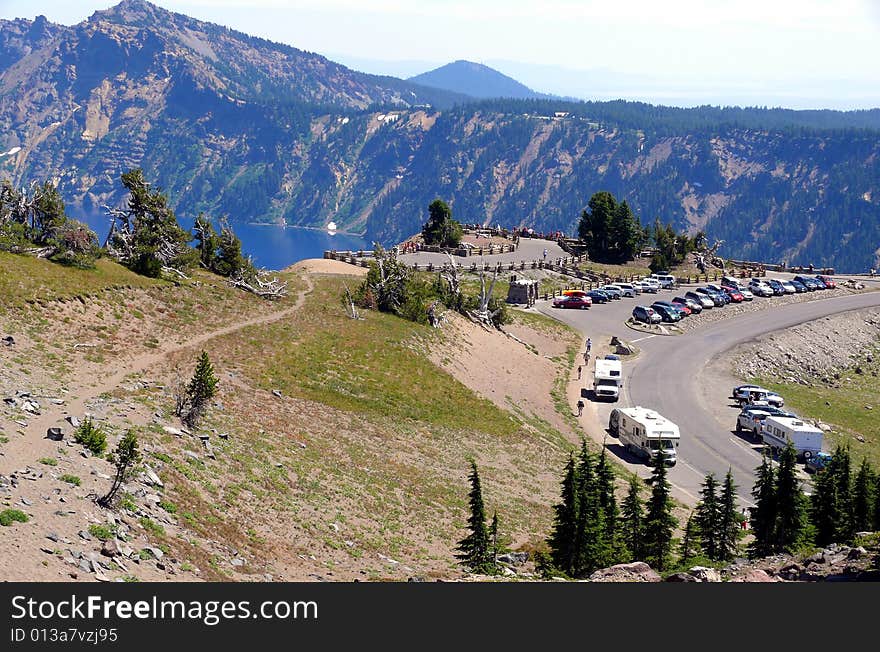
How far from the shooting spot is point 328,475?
37844mm

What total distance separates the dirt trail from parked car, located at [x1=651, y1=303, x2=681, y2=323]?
45.4 m

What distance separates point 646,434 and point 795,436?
10240mm

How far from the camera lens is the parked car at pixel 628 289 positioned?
348 ft

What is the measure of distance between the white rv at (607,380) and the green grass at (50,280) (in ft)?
107

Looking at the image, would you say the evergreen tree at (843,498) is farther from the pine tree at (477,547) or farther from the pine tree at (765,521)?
the pine tree at (477,547)

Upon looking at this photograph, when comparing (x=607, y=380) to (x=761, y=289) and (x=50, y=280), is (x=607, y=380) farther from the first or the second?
(x=761, y=289)

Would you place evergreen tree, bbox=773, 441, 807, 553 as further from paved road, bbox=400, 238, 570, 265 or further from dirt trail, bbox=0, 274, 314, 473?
paved road, bbox=400, 238, 570, 265

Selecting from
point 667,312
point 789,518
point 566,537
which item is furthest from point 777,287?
point 566,537

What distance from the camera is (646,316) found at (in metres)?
94.7

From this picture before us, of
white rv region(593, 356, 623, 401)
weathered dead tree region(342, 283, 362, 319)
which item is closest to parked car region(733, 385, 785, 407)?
white rv region(593, 356, 623, 401)

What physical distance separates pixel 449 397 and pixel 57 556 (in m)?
36.0

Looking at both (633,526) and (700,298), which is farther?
(700,298)

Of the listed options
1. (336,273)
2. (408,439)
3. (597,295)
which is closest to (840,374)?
(597,295)

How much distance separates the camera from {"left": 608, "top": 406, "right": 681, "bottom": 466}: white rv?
2151 inches
